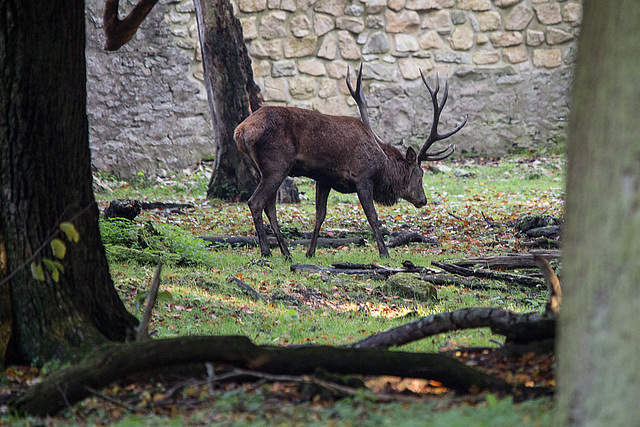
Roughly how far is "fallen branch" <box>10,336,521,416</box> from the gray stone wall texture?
12.5m

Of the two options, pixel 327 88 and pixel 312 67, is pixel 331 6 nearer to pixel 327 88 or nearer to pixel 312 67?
pixel 312 67

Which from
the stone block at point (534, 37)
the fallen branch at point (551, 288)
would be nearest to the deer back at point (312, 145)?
the fallen branch at point (551, 288)

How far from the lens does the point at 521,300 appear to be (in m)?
6.52

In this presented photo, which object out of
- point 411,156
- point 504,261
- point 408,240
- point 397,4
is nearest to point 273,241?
point 408,240

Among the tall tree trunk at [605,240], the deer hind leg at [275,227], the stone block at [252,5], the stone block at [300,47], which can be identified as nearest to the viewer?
the tall tree trunk at [605,240]

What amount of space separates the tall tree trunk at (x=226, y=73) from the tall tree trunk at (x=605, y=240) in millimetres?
10196

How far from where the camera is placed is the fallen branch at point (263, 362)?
3195 mm

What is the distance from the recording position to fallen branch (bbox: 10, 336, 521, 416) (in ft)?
10.5

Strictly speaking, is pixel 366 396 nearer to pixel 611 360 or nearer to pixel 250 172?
pixel 611 360

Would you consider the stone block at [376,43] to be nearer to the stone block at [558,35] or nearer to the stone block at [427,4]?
the stone block at [427,4]

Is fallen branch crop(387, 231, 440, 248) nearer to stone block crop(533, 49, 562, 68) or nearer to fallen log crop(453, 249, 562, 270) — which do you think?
fallen log crop(453, 249, 562, 270)

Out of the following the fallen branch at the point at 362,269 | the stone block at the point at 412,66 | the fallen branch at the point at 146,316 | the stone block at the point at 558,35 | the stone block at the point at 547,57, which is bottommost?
the fallen branch at the point at 362,269

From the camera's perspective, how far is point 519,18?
1661 centimetres

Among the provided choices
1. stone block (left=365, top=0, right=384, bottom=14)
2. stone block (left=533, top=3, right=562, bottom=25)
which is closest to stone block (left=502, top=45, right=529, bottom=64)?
stone block (left=533, top=3, right=562, bottom=25)
